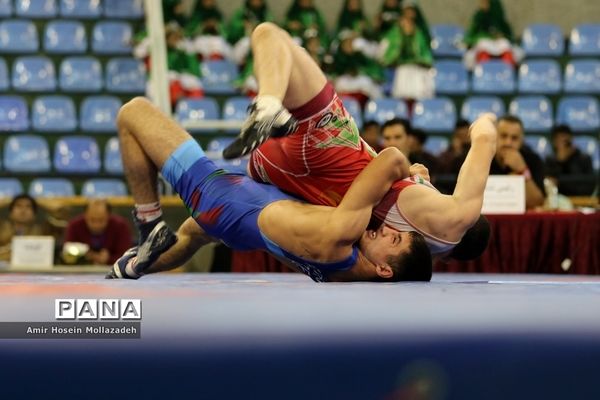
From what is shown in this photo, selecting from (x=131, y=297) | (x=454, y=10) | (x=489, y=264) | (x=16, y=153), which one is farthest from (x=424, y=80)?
(x=131, y=297)

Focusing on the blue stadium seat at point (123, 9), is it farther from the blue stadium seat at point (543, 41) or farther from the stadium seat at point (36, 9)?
the blue stadium seat at point (543, 41)

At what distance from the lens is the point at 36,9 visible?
32.2 ft

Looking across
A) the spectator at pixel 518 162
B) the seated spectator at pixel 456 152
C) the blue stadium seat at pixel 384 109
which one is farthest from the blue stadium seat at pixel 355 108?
the spectator at pixel 518 162

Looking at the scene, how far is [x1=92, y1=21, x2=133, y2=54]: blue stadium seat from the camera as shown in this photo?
9594mm

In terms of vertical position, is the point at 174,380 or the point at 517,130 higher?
the point at 174,380

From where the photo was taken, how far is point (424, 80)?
364 inches

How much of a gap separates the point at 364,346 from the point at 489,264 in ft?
11.8

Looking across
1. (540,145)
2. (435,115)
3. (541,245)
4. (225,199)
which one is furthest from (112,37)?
(225,199)

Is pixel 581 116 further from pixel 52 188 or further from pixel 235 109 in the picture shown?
pixel 52 188

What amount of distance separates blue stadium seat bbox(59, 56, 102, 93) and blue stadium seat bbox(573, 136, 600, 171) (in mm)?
3989

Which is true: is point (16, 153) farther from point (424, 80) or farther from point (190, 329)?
point (190, 329)

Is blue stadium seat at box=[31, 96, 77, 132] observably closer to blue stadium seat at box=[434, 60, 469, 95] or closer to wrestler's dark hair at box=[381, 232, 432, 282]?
blue stadium seat at box=[434, 60, 469, 95]

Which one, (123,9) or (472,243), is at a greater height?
(123,9)

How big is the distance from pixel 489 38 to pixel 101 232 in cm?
426
